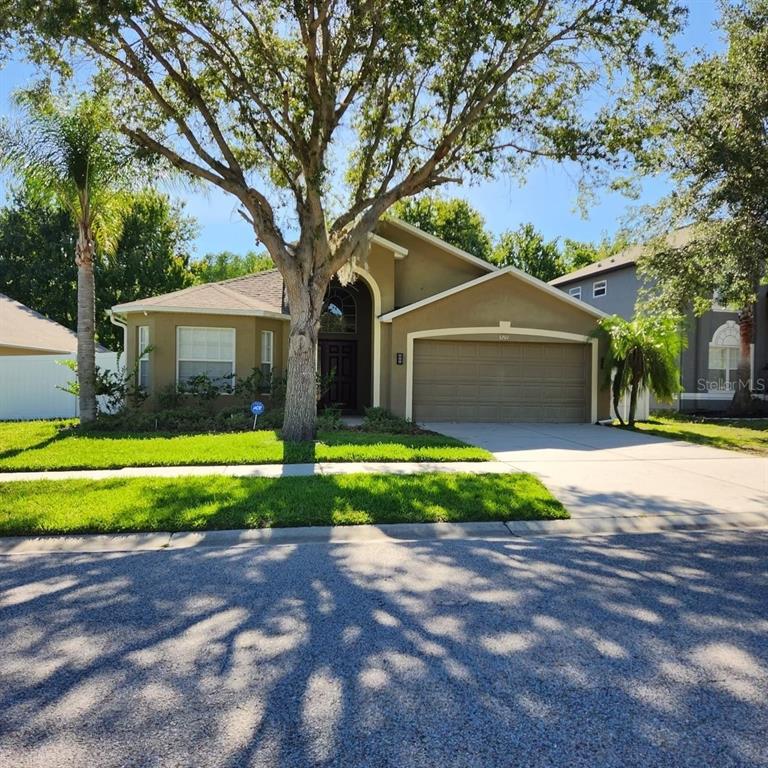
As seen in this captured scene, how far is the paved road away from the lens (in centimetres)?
257

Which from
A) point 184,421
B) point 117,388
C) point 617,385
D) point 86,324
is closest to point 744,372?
point 617,385

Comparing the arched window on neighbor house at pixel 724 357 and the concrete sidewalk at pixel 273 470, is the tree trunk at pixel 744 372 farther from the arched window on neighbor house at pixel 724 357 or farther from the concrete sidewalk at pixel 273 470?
the concrete sidewalk at pixel 273 470

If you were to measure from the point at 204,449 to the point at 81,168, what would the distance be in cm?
732

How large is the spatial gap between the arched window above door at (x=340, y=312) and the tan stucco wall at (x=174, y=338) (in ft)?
6.77

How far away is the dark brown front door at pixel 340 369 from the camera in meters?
17.8

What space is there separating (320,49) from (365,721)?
39.0ft

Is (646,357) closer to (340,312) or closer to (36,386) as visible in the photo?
(340,312)

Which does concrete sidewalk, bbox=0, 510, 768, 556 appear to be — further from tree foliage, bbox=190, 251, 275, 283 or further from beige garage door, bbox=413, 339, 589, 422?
tree foliage, bbox=190, 251, 275, 283

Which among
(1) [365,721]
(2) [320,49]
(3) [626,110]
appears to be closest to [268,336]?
(2) [320,49]

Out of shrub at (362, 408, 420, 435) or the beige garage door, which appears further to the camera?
the beige garage door

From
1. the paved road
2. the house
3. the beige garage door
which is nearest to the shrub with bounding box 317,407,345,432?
the beige garage door

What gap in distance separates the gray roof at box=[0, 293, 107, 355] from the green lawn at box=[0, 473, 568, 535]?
1344cm

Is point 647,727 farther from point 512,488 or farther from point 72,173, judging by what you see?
point 72,173

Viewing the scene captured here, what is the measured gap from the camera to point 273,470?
8750 millimetres
